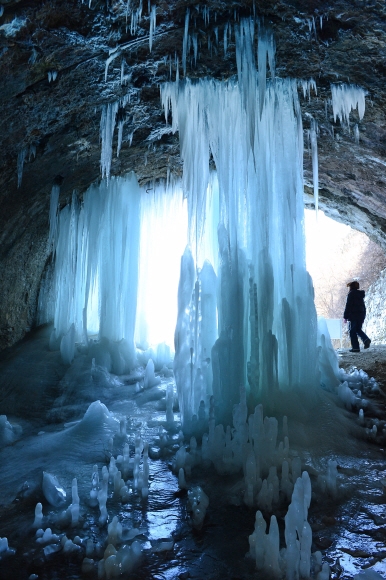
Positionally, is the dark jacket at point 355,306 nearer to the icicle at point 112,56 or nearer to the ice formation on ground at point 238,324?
the ice formation on ground at point 238,324

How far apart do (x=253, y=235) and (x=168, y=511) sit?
366 cm

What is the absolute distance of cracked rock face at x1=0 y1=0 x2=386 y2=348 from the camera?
4480 millimetres

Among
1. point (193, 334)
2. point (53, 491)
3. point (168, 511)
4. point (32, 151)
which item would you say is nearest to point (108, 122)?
point (32, 151)

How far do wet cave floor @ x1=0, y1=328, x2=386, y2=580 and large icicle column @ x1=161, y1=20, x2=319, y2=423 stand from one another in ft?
3.31

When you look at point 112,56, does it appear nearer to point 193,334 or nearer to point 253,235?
point 253,235

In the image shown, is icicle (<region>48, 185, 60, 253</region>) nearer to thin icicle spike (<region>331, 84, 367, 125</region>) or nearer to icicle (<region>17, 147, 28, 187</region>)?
icicle (<region>17, 147, 28, 187</region>)

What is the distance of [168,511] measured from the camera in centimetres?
380

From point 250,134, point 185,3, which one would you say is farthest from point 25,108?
point 250,134

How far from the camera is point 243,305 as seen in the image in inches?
230

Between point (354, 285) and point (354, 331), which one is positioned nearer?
point (354, 285)

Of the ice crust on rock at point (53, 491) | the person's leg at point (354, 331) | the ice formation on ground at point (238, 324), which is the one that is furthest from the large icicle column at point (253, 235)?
the person's leg at point (354, 331)

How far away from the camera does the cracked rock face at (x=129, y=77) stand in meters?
4.48

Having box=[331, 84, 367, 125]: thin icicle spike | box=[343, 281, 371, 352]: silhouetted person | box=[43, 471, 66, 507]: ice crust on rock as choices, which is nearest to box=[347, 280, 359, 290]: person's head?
box=[343, 281, 371, 352]: silhouetted person

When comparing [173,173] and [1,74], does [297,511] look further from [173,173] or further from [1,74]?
[173,173]
